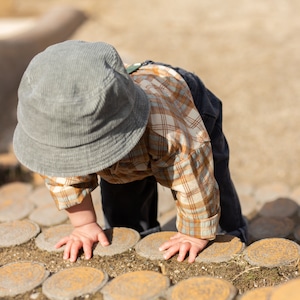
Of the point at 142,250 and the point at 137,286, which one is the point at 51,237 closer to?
the point at 142,250

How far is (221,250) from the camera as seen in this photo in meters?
1.96

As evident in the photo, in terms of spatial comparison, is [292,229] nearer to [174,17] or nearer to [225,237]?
[225,237]

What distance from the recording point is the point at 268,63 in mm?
5242

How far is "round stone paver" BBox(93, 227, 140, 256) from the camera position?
2.01 m

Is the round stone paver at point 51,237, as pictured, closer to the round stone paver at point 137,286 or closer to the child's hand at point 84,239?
the child's hand at point 84,239

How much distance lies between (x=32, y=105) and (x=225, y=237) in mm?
832

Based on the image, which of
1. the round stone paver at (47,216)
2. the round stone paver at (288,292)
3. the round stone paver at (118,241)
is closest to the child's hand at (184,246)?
the round stone paver at (118,241)

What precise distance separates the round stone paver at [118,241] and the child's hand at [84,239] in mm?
21

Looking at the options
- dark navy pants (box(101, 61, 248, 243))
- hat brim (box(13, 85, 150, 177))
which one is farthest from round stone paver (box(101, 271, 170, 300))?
dark navy pants (box(101, 61, 248, 243))

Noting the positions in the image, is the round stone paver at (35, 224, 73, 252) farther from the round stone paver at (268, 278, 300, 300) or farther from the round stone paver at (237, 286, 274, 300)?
the round stone paver at (268, 278, 300, 300)

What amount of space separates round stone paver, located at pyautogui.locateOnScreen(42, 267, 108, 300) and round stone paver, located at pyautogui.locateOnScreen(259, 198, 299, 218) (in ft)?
4.25

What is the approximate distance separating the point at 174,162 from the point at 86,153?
1.06 ft

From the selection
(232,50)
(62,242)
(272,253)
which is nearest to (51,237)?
(62,242)

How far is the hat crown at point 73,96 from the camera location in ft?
5.00
